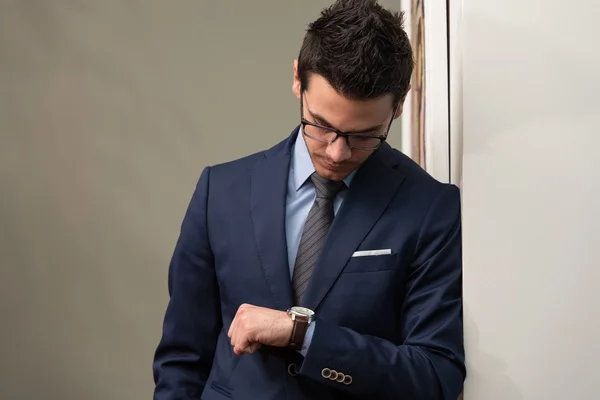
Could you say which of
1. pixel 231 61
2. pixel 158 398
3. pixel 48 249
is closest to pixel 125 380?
pixel 48 249

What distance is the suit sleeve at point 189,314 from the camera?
1892 mm

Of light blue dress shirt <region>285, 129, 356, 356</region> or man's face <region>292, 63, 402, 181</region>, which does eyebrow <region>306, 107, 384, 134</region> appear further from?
light blue dress shirt <region>285, 129, 356, 356</region>

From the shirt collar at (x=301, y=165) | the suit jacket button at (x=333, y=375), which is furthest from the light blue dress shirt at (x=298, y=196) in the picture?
the suit jacket button at (x=333, y=375)

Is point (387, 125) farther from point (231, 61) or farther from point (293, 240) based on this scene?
point (231, 61)

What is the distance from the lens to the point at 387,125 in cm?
180

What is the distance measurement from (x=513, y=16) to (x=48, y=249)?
113 inches

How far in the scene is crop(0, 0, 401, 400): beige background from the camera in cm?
396

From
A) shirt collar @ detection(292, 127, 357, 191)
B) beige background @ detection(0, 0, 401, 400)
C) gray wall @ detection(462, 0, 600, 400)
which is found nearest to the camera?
gray wall @ detection(462, 0, 600, 400)

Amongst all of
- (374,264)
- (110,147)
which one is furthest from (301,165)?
(110,147)

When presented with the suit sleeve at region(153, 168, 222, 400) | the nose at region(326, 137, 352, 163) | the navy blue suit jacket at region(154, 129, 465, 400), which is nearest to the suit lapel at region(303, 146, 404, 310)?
the navy blue suit jacket at region(154, 129, 465, 400)

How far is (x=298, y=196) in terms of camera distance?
1.89m

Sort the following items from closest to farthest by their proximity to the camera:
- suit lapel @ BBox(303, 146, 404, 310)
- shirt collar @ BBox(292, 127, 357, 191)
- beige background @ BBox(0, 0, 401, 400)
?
suit lapel @ BBox(303, 146, 404, 310) < shirt collar @ BBox(292, 127, 357, 191) < beige background @ BBox(0, 0, 401, 400)

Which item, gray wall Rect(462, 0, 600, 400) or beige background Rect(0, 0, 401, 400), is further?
beige background Rect(0, 0, 401, 400)

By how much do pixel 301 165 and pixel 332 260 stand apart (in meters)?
0.25
